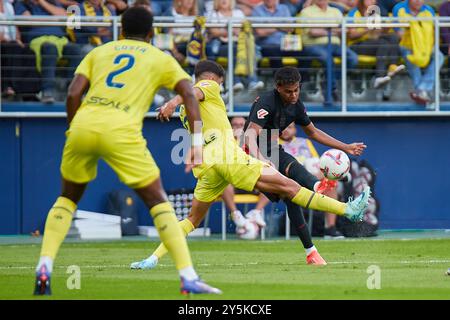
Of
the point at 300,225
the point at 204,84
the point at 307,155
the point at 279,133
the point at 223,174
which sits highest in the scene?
the point at 204,84

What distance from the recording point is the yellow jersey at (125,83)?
31.4ft

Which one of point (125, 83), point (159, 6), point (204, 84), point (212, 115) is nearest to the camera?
point (125, 83)

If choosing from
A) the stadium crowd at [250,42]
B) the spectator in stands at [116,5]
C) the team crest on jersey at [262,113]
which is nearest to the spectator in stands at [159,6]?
the stadium crowd at [250,42]

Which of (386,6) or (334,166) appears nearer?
(334,166)

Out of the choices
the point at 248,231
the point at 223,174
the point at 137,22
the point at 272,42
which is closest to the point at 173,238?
the point at 137,22

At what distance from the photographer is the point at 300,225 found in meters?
13.6

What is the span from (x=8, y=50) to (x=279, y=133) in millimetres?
8257

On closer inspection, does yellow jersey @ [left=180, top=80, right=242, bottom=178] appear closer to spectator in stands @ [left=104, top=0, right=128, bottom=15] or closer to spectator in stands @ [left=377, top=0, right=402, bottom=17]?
spectator in stands @ [left=104, top=0, right=128, bottom=15]

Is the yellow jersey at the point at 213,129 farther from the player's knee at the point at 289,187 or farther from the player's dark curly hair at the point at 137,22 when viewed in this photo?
the player's dark curly hair at the point at 137,22

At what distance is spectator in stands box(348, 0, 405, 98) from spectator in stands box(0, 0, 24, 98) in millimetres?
6296

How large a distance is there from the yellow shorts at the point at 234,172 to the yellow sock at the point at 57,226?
323cm

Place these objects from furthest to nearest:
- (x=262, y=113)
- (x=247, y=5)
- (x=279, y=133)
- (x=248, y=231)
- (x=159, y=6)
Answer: (x=247, y=5)
(x=159, y=6)
(x=248, y=231)
(x=279, y=133)
(x=262, y=113)

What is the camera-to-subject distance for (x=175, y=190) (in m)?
20.4

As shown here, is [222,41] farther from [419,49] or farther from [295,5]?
[419,49]
